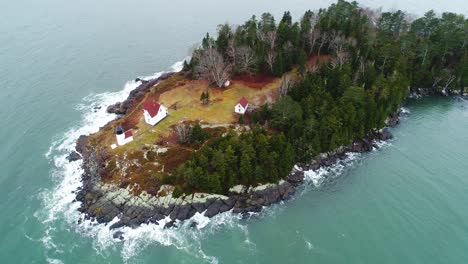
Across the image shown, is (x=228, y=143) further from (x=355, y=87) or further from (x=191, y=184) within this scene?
(x=355, y=87)

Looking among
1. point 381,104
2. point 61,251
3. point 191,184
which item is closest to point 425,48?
point 381,104

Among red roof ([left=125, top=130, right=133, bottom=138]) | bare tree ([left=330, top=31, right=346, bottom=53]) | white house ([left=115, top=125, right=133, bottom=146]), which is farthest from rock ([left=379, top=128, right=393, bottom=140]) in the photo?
white house ([left=115, top=125, right=133, bottom=146])

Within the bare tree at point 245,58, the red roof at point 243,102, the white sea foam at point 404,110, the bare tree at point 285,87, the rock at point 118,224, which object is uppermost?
the bare tree at point 245,58

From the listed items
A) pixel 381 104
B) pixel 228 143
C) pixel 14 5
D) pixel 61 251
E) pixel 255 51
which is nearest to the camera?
pixel 61 251

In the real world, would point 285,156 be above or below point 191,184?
above

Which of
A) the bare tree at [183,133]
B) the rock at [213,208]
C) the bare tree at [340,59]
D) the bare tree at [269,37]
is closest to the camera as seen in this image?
the rock at [213,208]

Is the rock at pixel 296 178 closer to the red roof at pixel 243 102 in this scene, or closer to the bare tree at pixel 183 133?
the red roof at pixel 243 102

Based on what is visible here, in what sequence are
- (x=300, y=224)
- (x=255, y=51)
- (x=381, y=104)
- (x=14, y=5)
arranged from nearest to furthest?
1. (x=300, y=224)
2. (x=381, y=104)
3. (x=255, y=51)
4. (x=14, y=5)

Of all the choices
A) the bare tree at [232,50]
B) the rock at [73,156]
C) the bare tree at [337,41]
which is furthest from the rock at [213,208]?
Answer: the bare tree at [337,41]
